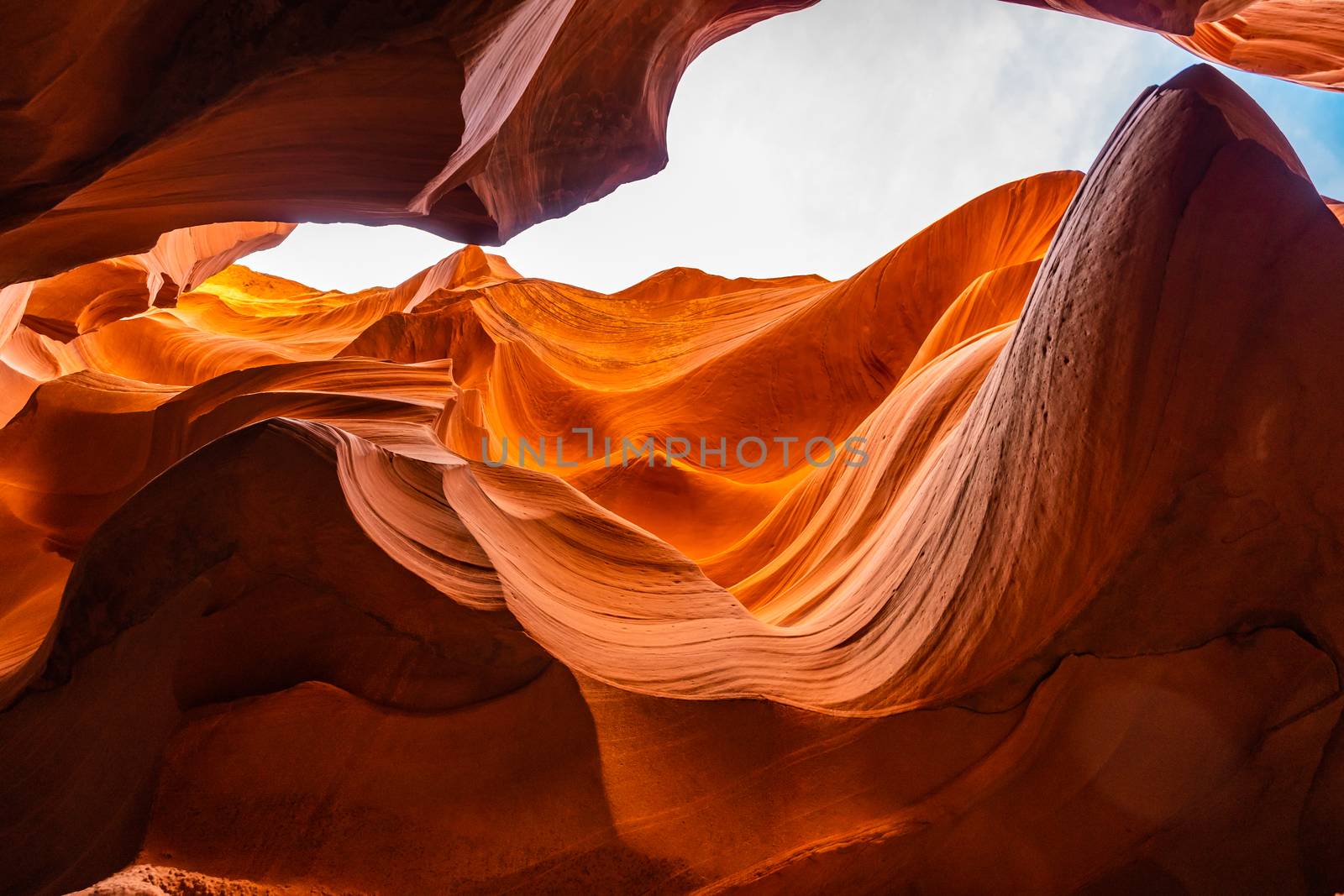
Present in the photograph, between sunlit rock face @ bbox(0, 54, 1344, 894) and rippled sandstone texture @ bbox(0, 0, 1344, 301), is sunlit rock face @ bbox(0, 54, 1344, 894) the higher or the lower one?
the lower one

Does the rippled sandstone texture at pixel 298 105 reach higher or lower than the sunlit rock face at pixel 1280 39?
lower

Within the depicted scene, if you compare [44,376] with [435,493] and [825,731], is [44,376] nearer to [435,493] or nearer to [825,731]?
[435,493]

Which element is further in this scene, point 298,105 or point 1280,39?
point 1280,39

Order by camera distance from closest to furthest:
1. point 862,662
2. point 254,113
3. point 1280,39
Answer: point 254,113, point 862,662, point 1280,39

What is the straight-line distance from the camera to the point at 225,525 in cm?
173

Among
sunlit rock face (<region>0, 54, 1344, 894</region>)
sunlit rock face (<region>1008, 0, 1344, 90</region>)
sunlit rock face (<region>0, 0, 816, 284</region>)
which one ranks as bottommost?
sunlit rock face (<region>0, 54, 1344, 894</region>)

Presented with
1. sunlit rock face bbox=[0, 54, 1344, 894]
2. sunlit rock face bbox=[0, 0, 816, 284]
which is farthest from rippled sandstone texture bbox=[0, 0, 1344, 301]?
sunlit rock face bbox=[0, 54, 1344, 894]

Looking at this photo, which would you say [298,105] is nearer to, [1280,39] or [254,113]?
[254,113]

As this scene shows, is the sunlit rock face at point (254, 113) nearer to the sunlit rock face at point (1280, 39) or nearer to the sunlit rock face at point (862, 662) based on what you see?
the sunlit rock face at point (862, 662)

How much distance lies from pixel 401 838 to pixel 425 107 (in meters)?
1.46

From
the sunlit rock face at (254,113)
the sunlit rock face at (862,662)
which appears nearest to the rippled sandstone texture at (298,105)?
the sunlit rock face at (254,113)

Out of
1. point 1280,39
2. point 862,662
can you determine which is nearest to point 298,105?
point 862,662

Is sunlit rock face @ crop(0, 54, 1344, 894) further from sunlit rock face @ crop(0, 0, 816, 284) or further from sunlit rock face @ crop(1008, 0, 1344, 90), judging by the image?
sunlit rock face @ crop(1008, 0, 1344, 90)

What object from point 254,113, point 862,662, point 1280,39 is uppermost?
point 1280,39
